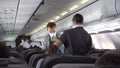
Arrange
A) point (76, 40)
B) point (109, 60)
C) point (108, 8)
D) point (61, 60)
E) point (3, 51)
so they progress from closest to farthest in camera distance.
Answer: point (109, 60) < point (61, 60) < point (3, 51) < point (76, 40) < point (108, 8)

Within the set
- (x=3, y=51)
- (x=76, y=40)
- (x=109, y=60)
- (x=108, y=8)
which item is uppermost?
(x=108, y=8)

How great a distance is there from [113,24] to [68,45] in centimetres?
351

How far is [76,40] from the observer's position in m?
5.05

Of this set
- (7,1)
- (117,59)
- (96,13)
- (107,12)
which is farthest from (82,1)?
(117,59)

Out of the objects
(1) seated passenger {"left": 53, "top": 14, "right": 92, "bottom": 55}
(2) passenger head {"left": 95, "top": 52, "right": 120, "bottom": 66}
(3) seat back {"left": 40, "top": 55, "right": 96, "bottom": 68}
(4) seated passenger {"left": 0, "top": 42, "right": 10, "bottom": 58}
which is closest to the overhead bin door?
(1) seated passenger {"left": 53, "top": 14, "right": 92, "bottom": 55}

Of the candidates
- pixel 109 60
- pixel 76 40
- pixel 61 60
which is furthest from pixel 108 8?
pixel 109 60

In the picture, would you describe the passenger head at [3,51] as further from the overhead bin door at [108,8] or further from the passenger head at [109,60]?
the overhead bin door at [108,8]

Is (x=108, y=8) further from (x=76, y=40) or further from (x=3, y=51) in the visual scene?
(x=3, y=51)

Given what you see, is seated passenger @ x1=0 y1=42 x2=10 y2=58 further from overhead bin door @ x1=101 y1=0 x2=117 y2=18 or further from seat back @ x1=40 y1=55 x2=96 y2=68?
overhead bin door @ x1=101 y1=0 x2=117 y2=18

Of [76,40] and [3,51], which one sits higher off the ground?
[76,40]

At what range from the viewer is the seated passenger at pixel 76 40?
4.94 m

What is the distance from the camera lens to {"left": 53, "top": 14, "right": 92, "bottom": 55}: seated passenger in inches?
194

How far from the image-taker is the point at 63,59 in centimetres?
279

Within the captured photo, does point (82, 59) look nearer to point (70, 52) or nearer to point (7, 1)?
point (70, 52)
